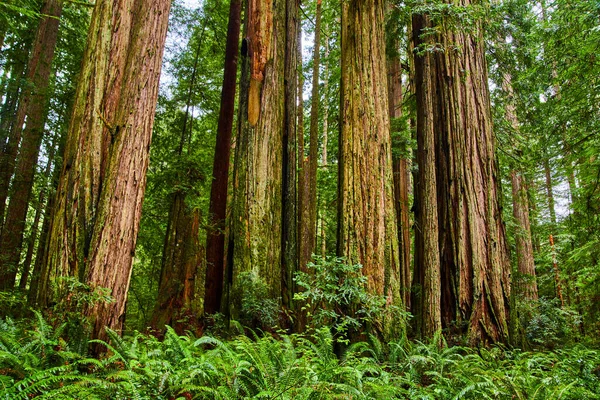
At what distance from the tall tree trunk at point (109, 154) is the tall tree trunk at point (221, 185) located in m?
4.41

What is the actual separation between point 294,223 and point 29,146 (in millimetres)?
6788

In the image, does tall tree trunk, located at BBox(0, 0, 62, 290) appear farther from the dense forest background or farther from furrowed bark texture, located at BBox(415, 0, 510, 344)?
furrowed bark texture, located at BBox(415, 0, 510, 344)

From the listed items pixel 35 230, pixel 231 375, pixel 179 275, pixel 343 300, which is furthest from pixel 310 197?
pixel 231 375

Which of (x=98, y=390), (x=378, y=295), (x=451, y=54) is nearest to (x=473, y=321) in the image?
(x=378, y=295)

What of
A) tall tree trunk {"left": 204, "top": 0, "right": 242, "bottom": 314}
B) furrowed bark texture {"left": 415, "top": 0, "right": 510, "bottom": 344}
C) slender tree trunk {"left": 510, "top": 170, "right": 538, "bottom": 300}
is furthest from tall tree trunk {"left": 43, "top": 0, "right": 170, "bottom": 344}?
slender tree trunk {"left": 510, "top": 170, "right": 538, "bottom": 300}

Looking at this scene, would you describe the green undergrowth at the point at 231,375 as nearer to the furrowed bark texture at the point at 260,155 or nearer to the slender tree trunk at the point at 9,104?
the furrowed bark texture at the point at 260,155

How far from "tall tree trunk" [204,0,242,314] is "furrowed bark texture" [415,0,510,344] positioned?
4746 mm

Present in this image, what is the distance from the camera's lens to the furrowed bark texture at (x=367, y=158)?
16.5ft

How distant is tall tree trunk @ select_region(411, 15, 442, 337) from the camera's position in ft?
17.7

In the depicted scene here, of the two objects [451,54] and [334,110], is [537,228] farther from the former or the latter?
[451,54]

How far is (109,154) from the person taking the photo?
161 inches

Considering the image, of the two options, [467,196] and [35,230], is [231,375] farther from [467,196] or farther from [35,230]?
[35,230]

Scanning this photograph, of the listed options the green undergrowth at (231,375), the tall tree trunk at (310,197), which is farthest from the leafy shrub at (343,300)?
the tall tree trunk at (310,197)

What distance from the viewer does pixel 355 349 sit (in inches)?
171
